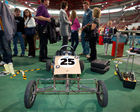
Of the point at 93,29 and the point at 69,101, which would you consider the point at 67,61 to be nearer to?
the point at 69,101

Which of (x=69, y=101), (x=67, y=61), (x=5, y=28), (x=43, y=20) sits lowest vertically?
(x=69, y=101)

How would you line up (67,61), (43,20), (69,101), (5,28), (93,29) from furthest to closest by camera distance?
1. (93,29)
2. (43,20)
3. (5,28)
4. (67,61)
5. (69,101)

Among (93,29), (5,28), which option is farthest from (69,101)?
(93,29)

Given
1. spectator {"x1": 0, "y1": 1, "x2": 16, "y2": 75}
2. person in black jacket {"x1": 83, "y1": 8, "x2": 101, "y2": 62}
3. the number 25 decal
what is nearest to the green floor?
the number 25 decal

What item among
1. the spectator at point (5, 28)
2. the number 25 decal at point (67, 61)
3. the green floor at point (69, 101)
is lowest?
the green floor at point (69, 101)

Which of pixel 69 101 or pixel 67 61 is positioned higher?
pixel 67 61

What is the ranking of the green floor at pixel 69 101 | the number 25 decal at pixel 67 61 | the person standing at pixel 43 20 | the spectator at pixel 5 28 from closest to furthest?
the green floor at pixel 69 101, the number 25 decal at pixel 67 61, the spectator at pixel 5 28, the person standing at pixel 43 20

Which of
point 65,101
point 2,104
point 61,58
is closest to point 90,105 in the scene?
point 65,101

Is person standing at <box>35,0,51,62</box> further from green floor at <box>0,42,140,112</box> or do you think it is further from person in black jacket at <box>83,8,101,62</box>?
green floor at <box>0,42,140,112</box>

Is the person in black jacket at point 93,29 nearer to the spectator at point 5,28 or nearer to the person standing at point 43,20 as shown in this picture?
the person standing at point 43,20

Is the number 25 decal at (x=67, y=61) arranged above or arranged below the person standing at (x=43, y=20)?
below

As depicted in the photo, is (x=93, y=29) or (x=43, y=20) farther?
(x=93, y=29)

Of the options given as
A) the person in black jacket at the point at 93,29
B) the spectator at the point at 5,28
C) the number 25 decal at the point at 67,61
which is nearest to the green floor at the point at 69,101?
the number 25 decal at the point at 67,61

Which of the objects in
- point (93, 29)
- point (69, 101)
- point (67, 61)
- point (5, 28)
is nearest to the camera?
point (69, 101)
